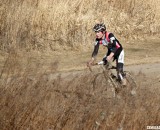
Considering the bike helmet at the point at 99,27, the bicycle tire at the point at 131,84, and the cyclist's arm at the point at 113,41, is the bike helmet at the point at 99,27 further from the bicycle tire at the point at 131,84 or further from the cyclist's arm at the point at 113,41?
the bicycle tire at the point at 131,84

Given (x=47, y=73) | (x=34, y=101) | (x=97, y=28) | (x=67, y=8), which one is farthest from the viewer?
(x=67, y=8)

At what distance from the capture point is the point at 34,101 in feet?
24.8

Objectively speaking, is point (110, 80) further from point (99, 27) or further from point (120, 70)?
point (99, 27)

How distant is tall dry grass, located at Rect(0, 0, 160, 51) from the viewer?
1998 centimetres

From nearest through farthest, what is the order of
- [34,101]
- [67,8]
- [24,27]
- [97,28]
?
[34,101] < [97,28] < [24,27] < [67,8]

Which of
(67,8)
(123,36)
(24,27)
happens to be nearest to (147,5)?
(123,36)

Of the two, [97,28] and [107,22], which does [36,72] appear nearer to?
[97,28]

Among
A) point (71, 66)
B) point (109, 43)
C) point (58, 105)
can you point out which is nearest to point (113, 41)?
point (109, 43)

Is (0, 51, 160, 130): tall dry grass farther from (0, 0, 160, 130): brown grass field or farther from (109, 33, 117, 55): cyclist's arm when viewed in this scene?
(109, 33, 117, 55): cyclist's arm

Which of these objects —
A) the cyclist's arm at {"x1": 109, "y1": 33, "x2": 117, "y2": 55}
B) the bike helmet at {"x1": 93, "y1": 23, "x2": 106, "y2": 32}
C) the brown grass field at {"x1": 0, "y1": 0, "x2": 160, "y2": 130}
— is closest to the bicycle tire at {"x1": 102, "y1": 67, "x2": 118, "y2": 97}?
the brown grass field at {"x1": 0, "y1": 0, "x2": 160, "y2": 130}

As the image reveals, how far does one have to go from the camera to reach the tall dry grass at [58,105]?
737 cm

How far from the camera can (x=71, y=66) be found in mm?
17703

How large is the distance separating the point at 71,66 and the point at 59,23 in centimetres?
379

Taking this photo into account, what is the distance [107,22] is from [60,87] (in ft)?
47.4
